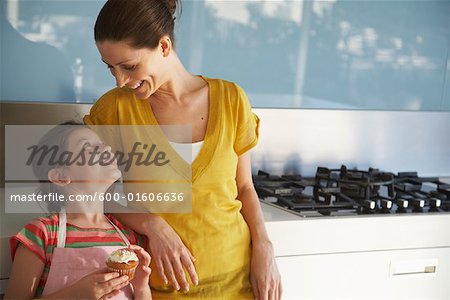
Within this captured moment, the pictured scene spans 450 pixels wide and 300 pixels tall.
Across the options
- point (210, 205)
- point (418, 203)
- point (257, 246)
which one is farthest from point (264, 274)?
point (418, 203)

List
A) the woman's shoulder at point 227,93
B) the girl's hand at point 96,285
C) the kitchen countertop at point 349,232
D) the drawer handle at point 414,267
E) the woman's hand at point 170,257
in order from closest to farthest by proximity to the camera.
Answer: the girl's hand at point 96,285 → the woman's hand at point 170,257 → the woman's shoulder at point 227,93 → the kitchen countertop at point 349,232 → the drawer handle at point 414,267

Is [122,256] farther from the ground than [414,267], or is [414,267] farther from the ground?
[122,256]

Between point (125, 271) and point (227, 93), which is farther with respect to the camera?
point (227, 93)

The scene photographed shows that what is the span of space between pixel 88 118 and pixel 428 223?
1015mm

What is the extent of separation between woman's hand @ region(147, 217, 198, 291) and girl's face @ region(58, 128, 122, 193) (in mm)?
153

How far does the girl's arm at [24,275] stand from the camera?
4.26 ft

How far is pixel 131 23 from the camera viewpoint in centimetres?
131

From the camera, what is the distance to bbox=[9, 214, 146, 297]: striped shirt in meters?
1.32

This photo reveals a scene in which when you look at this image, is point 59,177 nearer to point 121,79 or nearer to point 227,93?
point 121,79

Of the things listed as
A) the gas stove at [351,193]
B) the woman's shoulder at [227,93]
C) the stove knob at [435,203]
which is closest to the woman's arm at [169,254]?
the woman's shoulder at [227,93]

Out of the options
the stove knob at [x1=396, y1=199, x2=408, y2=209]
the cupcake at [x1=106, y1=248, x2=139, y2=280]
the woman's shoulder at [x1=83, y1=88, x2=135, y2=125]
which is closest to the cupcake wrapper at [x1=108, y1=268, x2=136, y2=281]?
the cupcake at [x1=106, y1=248, x2=139, y2=280]

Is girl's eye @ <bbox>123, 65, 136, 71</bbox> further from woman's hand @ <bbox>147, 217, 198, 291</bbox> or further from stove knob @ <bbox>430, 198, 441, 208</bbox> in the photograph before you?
stove knob @ <bbox>430, 198, 441, 208</bbox>

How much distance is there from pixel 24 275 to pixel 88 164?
0.27 m

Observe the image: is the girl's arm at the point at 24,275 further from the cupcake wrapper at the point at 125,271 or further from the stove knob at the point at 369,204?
the stove knob at the point at 369,204
